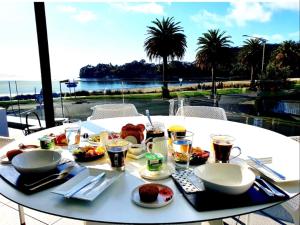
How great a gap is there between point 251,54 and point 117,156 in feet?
15.3

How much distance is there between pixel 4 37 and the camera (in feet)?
12.3

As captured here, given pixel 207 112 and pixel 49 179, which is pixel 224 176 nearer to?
pixel 49 179

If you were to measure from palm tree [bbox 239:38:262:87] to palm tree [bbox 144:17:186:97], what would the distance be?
5.16 metres

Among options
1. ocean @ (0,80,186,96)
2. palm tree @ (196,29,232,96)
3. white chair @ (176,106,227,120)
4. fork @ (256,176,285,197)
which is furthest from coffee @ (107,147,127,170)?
palm tree @ (196,29,232,96)

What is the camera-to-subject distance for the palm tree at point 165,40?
1038cm

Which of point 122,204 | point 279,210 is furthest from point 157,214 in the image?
point 279,210

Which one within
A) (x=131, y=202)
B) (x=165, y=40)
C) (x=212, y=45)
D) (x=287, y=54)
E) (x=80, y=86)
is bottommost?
(x=131, y=202)

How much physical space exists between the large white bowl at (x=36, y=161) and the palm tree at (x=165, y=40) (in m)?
9.61

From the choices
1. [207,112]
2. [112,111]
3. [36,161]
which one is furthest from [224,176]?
[112,111]

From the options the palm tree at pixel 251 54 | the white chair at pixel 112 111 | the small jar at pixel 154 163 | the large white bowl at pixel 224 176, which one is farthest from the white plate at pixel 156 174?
the palm tree at pixel 251 54

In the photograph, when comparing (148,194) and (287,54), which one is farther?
(287,54)

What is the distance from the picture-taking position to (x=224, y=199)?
0.70 meters

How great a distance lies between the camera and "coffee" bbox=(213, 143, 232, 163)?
3.13 ft

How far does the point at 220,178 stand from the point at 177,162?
199 millimetres
